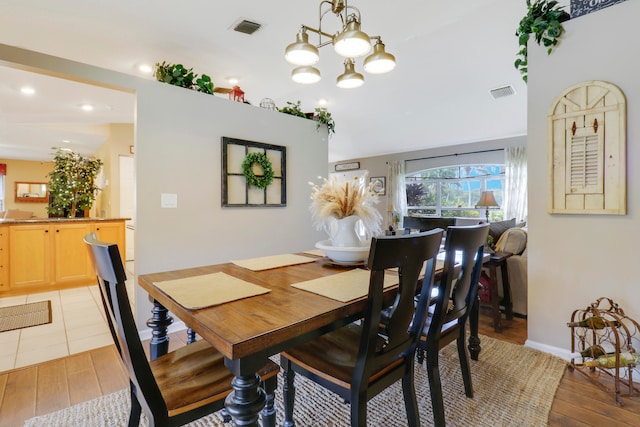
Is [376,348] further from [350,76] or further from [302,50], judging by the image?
[350,76]

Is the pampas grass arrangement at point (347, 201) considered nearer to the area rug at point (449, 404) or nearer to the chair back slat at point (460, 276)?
the chair back slat at point (460, 276)

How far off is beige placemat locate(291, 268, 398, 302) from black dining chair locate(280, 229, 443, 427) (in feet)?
0.35

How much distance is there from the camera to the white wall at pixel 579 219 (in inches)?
75.7

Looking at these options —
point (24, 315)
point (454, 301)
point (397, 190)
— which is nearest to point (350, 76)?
point (454, 301)

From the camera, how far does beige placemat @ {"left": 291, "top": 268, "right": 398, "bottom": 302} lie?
118cm

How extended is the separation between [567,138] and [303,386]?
247 centimetres

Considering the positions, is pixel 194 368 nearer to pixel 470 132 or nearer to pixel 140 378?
pixel 140 378

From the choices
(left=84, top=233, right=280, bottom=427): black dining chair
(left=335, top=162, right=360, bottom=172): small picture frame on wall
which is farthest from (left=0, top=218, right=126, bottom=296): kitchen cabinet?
(left=335, top=162, right=360, bottom=172): small picture frame on wall

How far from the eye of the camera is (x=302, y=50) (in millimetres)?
1902

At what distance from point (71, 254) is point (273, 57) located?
12.2 ft

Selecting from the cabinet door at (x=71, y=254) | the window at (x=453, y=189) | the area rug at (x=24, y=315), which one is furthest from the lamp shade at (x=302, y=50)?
the window at (x=453, y=189)

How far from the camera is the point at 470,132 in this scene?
6.11 m

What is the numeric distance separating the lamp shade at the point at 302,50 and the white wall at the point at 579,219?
5.59ft

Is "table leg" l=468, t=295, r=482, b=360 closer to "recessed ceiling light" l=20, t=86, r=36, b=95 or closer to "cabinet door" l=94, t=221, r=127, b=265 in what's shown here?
"cabinet door" l=94, t=221, r=127, b=265
